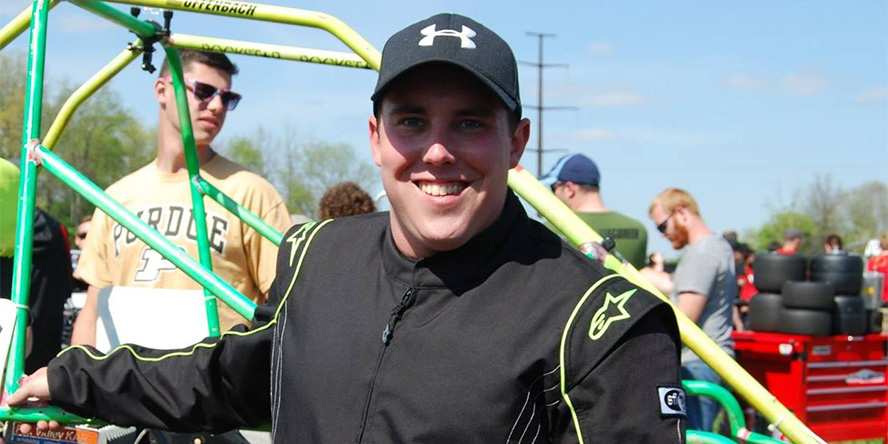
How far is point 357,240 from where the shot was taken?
211cm

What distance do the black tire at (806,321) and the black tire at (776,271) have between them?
0.30 meters

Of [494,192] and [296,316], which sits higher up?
[494,192]

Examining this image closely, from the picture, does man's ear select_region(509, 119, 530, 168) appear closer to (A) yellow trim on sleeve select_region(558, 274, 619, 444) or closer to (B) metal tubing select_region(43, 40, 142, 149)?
(A) yellow trim on sleeve select_region(558, 274, 619, 444)

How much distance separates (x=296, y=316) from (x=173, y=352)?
1.52 feet

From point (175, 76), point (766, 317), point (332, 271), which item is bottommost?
point (766, 317)

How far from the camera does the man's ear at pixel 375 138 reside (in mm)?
1972

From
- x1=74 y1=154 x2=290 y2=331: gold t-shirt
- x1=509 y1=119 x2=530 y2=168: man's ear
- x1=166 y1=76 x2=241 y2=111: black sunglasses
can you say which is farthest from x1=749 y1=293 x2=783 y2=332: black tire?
x1=509 y1=119 x2=530 y2=168: man's ear

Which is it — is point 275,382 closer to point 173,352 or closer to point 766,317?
point 173,352

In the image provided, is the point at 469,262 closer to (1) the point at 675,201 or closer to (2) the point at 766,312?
(1) the point at 675,201

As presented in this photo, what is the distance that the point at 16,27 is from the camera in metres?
2.76

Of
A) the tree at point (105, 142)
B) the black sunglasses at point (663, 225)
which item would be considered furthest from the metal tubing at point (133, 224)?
the tree at point (105, 142)

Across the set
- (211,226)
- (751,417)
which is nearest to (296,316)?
(211,226)

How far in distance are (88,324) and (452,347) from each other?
2398 millimetres

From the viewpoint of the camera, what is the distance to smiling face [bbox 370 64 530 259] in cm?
181
